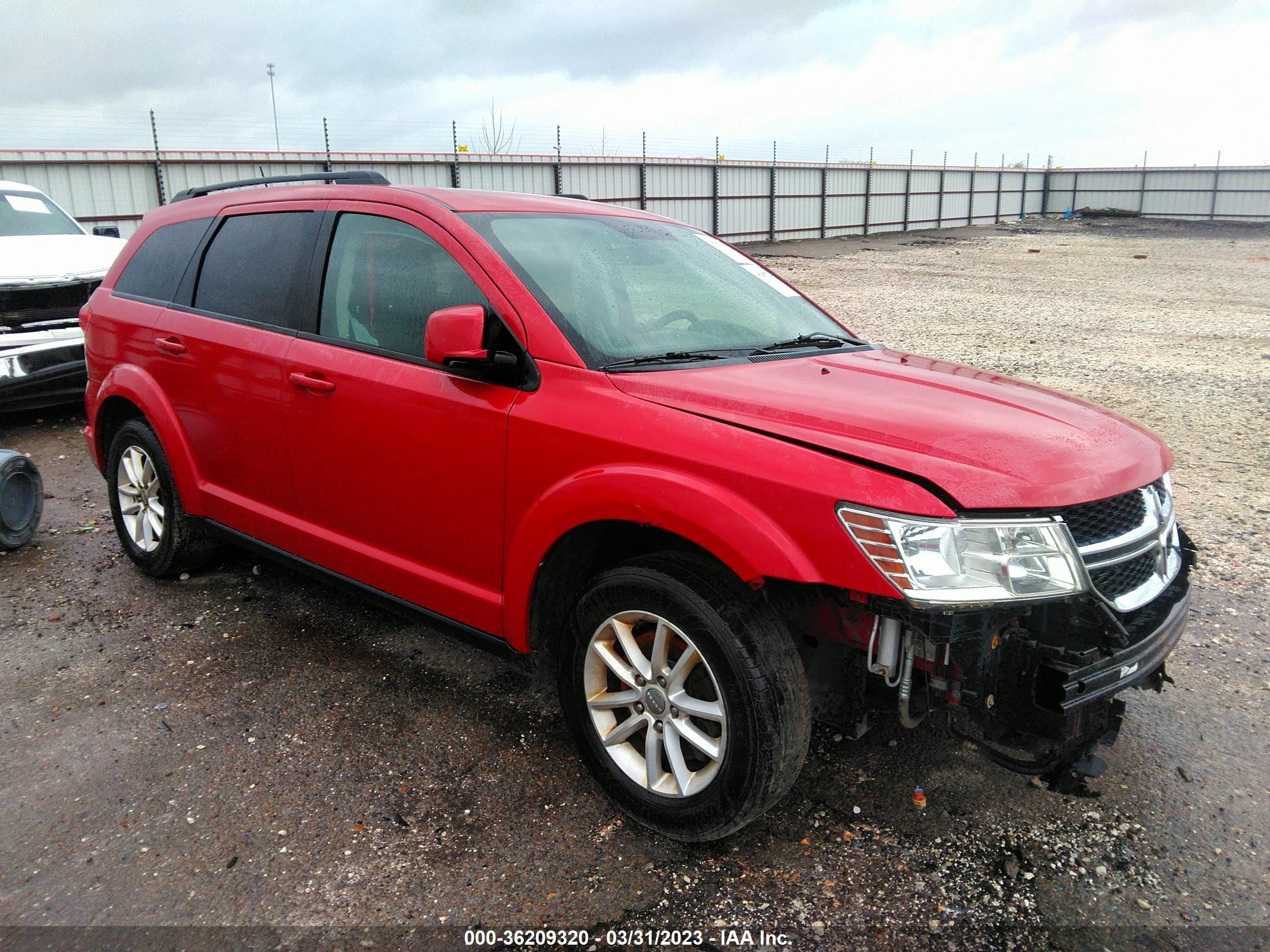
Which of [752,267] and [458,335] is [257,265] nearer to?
[458,335]

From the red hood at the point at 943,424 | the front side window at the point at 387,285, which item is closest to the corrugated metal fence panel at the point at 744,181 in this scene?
the front side window at the point at 387,285

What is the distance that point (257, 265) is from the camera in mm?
3871

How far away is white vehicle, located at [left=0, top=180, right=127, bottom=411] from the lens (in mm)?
7199

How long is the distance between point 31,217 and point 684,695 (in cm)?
907

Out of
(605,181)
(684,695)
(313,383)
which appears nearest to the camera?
(684,695)

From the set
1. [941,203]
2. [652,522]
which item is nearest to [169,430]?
[652,522]

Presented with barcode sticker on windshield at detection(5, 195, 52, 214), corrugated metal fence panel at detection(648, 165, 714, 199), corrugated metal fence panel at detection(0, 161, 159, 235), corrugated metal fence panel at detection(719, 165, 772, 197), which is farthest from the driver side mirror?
corrugated metal fence panel at detection(719, 165, 772, 197)

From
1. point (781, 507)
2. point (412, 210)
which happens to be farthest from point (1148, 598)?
point (412, 210)

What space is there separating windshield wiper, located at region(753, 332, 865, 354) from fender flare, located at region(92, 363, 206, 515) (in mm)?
2593

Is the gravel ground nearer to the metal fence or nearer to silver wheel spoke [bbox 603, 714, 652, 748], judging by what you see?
the metal fence

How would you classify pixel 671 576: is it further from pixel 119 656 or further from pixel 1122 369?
pixel 1122 369

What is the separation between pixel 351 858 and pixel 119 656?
1869mm

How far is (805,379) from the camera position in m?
2.89

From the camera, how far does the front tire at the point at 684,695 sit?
2.40 meters
